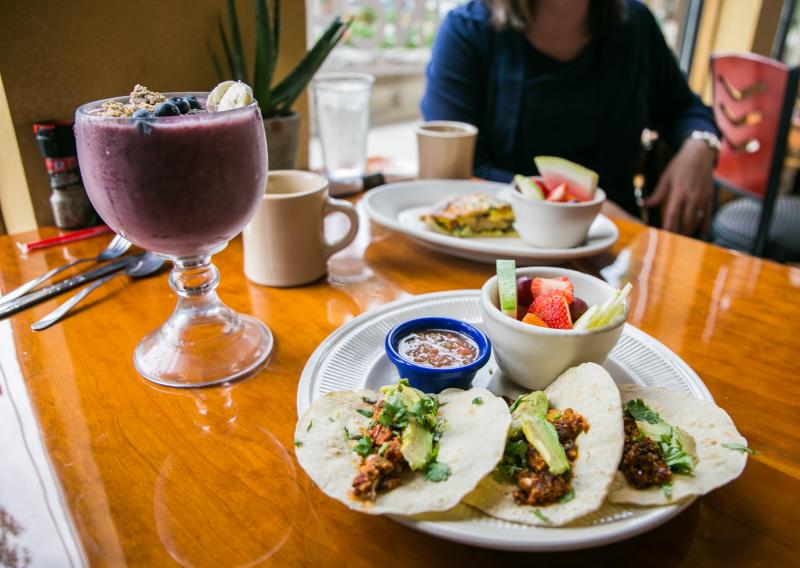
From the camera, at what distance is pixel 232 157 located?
808mm

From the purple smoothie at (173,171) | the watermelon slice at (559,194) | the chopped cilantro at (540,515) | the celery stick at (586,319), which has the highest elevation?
the purple smoothie at (173,171)

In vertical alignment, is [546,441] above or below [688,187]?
above

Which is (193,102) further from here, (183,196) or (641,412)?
(641,412)

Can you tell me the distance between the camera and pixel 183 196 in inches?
31.1

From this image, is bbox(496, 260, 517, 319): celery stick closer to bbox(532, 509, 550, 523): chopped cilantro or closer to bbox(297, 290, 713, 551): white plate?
bbox(297, 290, 713, 551): white plate

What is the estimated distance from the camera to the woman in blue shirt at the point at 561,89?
2.24 metres

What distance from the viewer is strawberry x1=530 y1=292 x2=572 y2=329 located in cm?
85

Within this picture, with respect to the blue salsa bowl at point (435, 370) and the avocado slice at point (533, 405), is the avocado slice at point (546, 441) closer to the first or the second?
the avocado slice at point (533, 405)

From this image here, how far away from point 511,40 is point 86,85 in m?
1.56

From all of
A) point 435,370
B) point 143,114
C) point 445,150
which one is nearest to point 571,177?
point 445,150

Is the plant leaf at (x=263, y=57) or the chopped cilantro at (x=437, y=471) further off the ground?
the plant leaf at (x=263, y=57)

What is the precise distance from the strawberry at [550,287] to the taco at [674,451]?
0.68 ft

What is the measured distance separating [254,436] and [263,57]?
1.16 metres

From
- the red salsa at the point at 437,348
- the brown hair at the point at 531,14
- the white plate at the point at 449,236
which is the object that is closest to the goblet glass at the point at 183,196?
the red salsa at the point at 437,348
